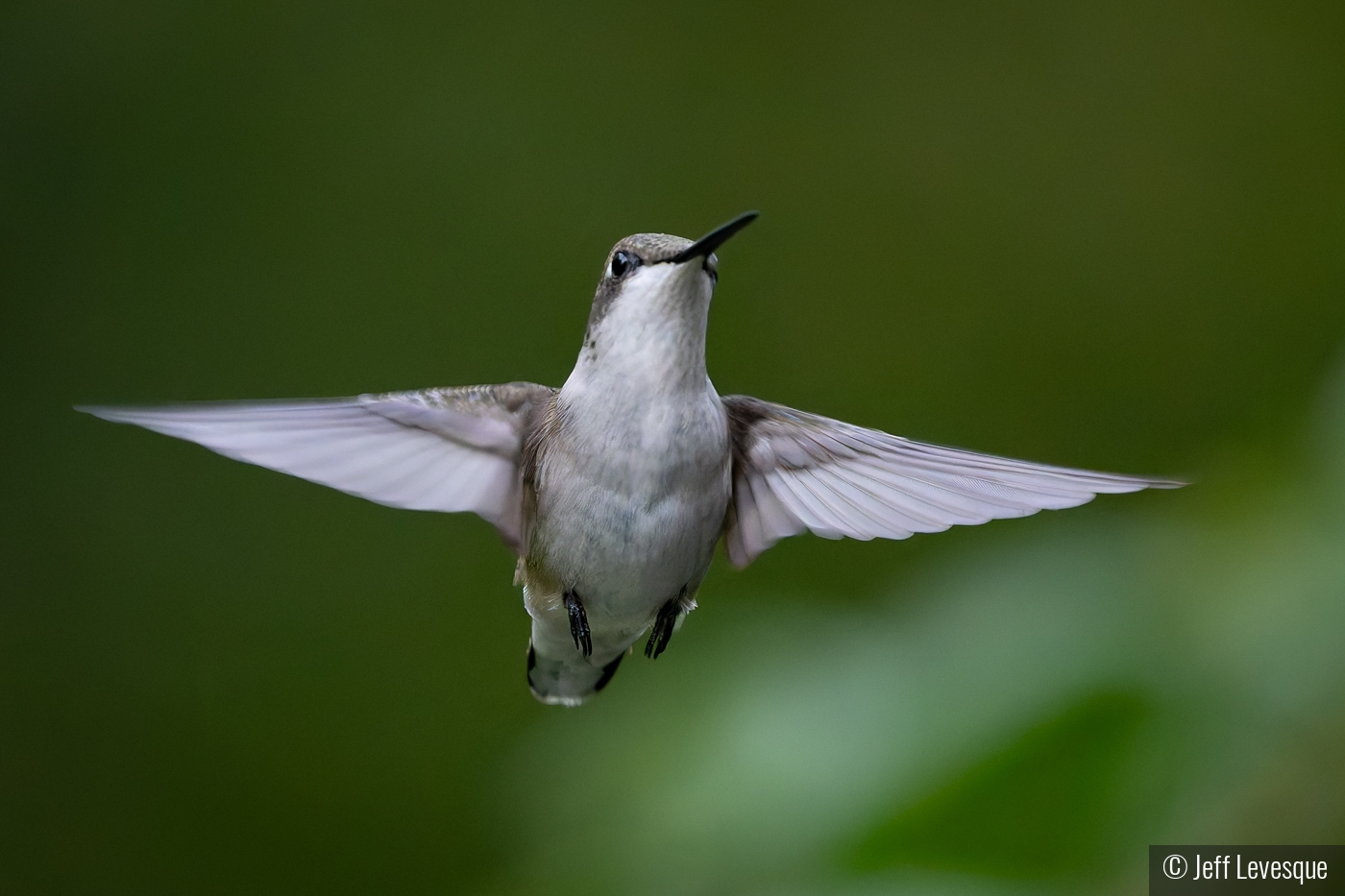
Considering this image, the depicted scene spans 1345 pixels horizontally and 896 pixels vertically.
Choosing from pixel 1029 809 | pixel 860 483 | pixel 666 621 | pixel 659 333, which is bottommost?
pixel 1029 809

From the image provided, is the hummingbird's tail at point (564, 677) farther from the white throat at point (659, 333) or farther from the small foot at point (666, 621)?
the white throat at point (659, 333)

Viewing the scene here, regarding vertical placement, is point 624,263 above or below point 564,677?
above

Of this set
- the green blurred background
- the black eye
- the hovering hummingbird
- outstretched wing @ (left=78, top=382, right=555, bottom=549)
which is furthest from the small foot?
the green blurred background

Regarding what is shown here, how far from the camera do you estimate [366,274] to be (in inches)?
105

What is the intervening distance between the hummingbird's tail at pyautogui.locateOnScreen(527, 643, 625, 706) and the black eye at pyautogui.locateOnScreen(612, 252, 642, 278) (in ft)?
1.34

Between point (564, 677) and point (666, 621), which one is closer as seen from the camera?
point (666, 621)

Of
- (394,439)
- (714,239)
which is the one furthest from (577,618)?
(714,239)

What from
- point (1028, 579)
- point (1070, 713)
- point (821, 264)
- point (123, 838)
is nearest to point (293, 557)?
point (123, 838)

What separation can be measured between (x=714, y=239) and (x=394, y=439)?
32cm

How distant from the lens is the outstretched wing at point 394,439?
28.8 inches

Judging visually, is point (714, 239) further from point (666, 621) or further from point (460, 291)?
point (460, 291)

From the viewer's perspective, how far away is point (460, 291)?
105 inches

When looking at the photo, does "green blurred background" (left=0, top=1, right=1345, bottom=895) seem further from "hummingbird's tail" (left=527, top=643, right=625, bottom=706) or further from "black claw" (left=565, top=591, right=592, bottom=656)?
"black claw" (left=565, top=591, right=592, bottom=656)

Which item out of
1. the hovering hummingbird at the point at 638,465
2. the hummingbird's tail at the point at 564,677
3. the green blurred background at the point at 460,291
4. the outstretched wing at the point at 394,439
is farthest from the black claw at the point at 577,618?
the green blurred background at the point at 460,291
